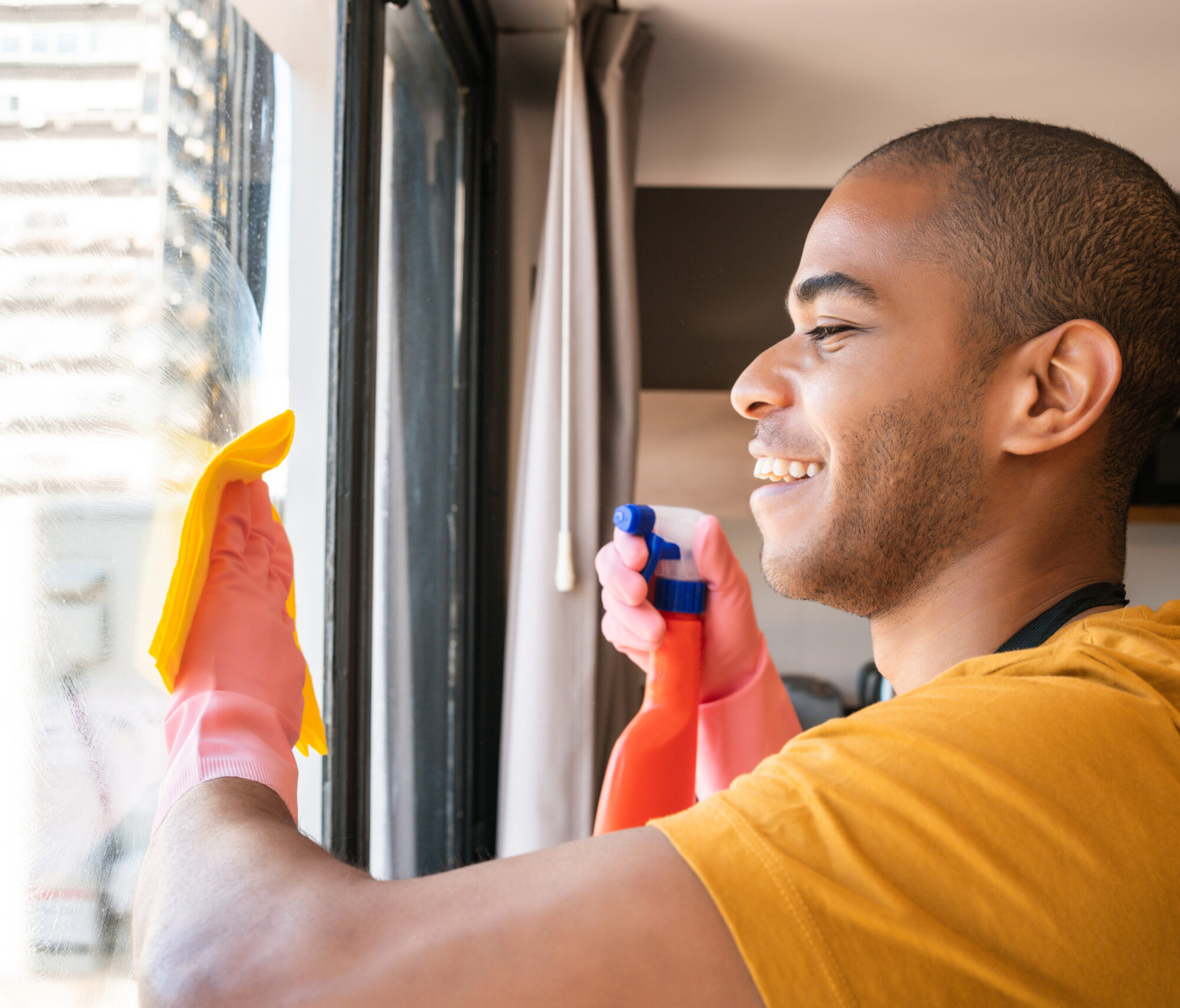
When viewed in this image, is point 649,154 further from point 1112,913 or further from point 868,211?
point 1112,913

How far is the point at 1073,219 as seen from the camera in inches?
30.0

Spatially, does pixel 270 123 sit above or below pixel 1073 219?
above

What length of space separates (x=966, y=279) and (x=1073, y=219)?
3.9 inches

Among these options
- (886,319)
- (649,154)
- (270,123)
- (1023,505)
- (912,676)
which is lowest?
(912,676)

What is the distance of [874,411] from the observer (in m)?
0.77

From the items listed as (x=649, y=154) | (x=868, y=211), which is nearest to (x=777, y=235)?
(x=649, y=154)

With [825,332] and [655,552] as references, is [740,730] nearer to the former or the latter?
[655,552]

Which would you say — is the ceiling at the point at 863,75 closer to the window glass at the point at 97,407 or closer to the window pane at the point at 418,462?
the window pane at the point at 418,462

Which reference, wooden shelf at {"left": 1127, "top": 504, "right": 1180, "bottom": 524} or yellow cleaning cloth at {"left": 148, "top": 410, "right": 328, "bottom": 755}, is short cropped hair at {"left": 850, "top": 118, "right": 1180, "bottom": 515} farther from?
→ wooden shelf at {"left": 1127, "top": 504, "right": 1180, "bottom": 524}

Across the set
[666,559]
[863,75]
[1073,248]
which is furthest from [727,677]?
[863,75]

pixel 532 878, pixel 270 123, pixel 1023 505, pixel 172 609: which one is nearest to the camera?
pixel 532 878

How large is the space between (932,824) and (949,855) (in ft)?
0.05

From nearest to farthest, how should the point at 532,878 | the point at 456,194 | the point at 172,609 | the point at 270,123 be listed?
the point at 532,878 < the point at 172,609 < the point at 270,123 < the point at 456,194

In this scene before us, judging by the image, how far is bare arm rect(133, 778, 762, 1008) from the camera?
0.43m
